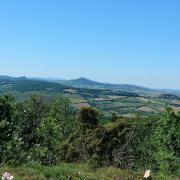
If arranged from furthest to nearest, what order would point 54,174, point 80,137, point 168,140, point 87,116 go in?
point 168,140, point 87,116, point 80,137, point 54,174

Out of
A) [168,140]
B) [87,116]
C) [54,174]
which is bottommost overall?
[168,140]

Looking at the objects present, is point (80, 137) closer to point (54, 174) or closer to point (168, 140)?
point (168, 140)

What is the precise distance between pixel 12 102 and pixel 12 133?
21.3 feet

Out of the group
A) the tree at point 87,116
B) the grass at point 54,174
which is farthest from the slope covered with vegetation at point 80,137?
the grass at point 54,174

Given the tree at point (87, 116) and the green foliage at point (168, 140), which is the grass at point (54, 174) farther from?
the green foliage at point (168, 140)

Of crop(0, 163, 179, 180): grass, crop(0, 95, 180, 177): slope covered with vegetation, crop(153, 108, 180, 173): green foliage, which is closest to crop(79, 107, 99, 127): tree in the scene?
crop(0, 95, 180, 177): slope covered with vegetation

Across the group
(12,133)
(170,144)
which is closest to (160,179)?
(12,133)

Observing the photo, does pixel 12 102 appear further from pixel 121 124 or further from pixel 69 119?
pixel 69 119

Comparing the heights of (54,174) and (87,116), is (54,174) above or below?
above

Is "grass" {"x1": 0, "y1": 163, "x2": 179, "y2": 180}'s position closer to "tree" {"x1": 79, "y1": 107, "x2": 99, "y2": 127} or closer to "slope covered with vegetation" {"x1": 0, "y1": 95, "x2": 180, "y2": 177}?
"slope covered with vegetation" {"x1": 0, "y1": 95, "x2": 180, "y2": 177}

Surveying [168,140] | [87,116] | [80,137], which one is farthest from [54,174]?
[168,140]

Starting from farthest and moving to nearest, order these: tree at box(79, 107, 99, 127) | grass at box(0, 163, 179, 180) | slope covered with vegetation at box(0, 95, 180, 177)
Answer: tree at box(79, 107, 99, 127) → slope covered with vegetation at box(0, 95, 180, 177) → grass at box(0, 163, 179, 180)

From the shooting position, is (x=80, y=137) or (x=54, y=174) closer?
(x=54, y=174)

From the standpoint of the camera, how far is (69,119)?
71.7 meters
